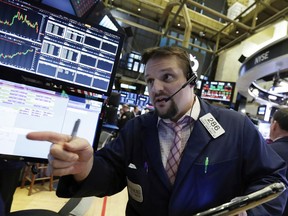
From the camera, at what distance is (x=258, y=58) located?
16.7ft

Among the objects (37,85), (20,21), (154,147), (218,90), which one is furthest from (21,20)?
(218,90)

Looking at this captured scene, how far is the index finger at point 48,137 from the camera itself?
0.64m

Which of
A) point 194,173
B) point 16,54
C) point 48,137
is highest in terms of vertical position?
point 16,54

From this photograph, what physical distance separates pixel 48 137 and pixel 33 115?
482 millimetres

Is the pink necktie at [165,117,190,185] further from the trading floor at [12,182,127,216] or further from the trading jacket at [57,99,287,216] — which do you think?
the trading floor at [12,182,127,216]

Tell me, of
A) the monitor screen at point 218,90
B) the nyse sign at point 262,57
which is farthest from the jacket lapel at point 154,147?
the monitor screen at point 218,90

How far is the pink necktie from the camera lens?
3.85 ft

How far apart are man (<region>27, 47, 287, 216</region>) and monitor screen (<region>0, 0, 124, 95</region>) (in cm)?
24

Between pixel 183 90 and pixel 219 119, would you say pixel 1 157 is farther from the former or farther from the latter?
pixel 219 119

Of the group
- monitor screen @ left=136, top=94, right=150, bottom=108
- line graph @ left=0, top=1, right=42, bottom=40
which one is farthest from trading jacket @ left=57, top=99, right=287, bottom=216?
monitor screen @ left=136, top=94, right=150, bottom=108

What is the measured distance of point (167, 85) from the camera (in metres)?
1.25

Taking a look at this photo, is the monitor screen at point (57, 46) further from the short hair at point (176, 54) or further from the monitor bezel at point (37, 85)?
the short hair at point (176, 54)

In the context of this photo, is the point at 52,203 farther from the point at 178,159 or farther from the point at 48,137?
the point at 48,137

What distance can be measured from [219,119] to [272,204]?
466mm
